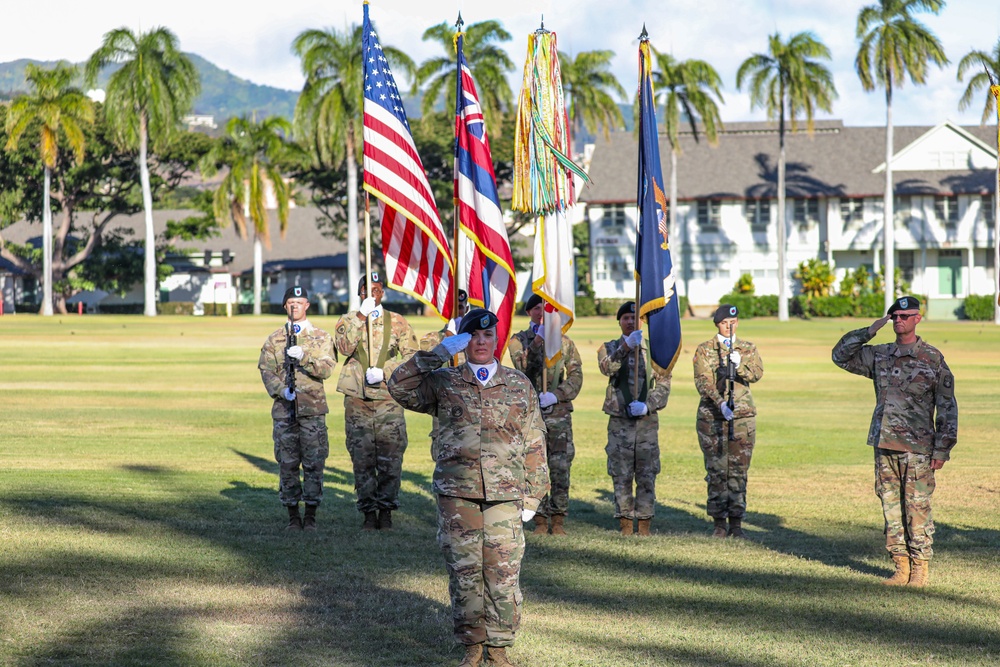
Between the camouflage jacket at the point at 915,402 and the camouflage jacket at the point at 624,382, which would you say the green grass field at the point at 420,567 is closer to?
the camouflage jacket at the point at 915,402

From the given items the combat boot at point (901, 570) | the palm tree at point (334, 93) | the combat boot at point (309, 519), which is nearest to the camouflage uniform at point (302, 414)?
the combat boot at point (309, 519)

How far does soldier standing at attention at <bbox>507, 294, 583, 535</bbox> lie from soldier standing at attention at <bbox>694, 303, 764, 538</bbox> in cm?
127

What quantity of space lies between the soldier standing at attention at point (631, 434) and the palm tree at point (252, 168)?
65310mm

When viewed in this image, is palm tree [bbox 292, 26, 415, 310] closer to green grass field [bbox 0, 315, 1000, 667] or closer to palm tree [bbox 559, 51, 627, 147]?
palm tree [bbox 559, 51, 627, 147]

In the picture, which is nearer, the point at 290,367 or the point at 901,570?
the point at 901,570

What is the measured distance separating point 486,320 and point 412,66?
5923cm

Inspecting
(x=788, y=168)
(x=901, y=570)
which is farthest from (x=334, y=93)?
(x=901, y=570)

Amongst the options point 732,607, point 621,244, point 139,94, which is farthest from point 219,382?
point 621,244

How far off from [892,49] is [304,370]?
6241 cm

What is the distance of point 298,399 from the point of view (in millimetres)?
12391

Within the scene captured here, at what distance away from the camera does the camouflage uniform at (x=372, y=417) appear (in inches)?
496

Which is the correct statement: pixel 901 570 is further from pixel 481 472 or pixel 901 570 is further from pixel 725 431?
Answer: pixel 481 472

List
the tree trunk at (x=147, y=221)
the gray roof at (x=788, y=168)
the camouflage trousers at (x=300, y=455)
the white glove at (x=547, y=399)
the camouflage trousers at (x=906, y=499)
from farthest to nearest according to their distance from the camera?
the gray roof at (x=788, y=168), the tree trunk at (x=147, y=221), the camouflage trousers at (x=300, y=455), the white glove at (x=547, y=399), the camouflage trousers at (x=906, y=499)

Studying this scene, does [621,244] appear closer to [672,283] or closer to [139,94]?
[139,94]
